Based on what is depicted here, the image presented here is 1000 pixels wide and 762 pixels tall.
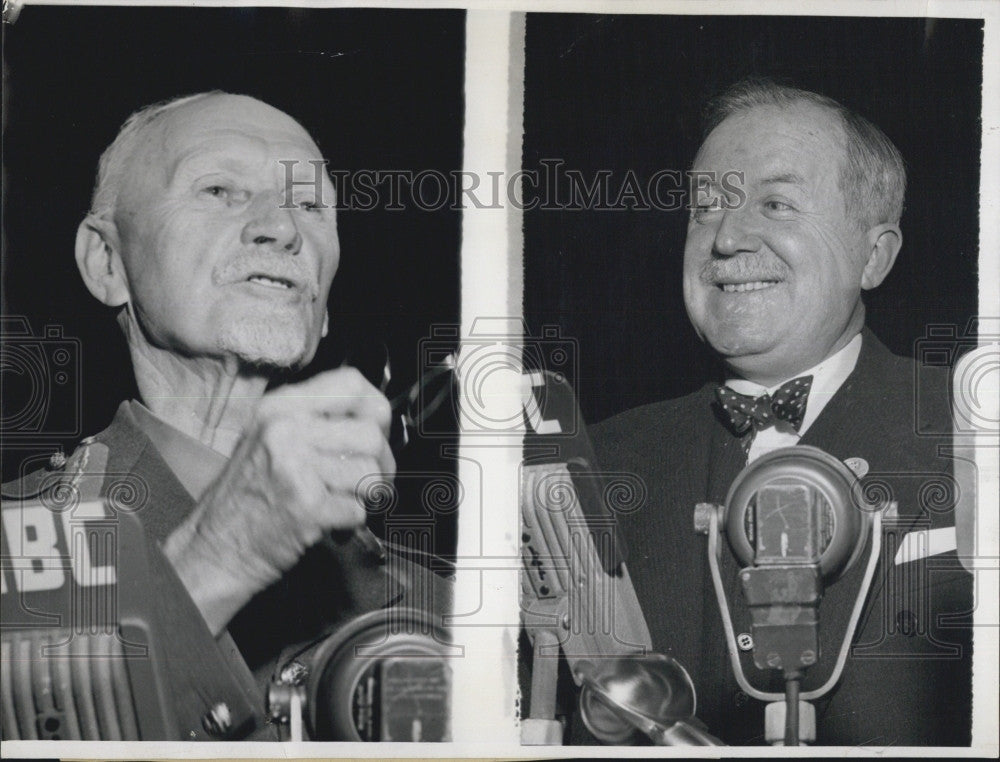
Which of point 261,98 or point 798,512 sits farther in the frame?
point 261,98

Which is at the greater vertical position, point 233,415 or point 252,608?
point 233,415

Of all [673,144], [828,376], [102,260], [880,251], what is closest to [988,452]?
[828,376]

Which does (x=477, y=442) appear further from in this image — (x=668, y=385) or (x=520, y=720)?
(x=520, y=720)

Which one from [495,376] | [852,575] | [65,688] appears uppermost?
[495,376]

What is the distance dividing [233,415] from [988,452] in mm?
2367

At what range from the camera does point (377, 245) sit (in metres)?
4.12

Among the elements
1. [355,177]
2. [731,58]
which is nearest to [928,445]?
[731,58]

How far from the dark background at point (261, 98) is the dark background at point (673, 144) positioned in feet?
1.04

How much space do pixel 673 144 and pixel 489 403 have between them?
39.4 inches

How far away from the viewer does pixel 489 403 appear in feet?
13.4

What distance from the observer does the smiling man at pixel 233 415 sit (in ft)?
13.3

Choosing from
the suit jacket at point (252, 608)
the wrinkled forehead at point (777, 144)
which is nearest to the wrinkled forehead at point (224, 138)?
the suit jacket at point (252, 608)

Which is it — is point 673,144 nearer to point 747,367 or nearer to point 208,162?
point 747,367

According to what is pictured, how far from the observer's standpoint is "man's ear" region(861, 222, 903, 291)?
407cm
